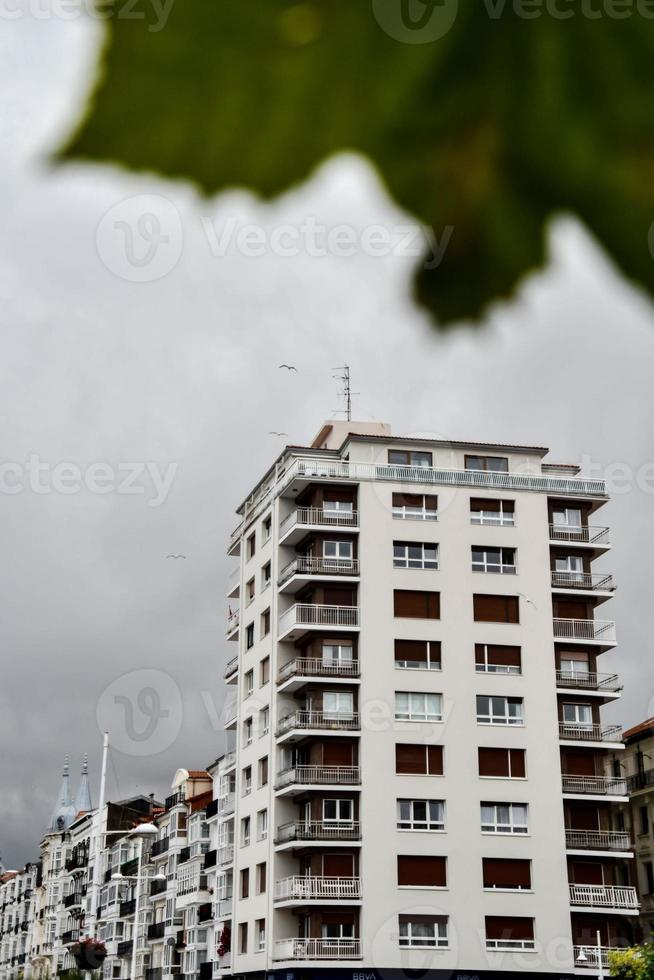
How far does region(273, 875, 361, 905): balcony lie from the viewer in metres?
27.9

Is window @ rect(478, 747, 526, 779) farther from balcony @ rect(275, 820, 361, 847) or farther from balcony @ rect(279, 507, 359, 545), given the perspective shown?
balcony @ rect(279, 507, 359, 545)

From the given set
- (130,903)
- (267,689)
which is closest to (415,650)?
(267,689)

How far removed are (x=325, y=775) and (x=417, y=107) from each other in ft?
97.2

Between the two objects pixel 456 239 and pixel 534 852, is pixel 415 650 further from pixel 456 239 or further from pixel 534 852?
pixel 456 239

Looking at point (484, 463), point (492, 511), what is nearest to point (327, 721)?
point (492, 511)

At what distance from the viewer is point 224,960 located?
3709 cm

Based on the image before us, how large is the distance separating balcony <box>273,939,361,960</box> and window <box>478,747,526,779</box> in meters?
4.94

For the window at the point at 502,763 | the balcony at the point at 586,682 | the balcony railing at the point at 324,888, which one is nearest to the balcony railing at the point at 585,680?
the balcony at the point at 586,682

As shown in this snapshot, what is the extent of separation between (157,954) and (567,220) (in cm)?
5460

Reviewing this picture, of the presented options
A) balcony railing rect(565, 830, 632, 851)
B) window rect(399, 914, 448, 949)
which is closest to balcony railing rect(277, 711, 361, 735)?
window rect(399, 914, 448, 949)

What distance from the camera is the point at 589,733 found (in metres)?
30.6

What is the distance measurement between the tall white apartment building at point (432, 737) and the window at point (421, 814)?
0.03 metres

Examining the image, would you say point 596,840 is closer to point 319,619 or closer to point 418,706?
point 418,706

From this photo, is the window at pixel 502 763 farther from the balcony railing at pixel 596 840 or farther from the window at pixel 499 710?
the balcony railing at pixel 596 840
